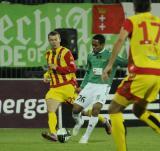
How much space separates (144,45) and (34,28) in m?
9.45

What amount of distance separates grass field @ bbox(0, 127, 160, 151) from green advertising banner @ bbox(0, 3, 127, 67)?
186cm

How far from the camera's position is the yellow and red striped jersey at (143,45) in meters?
9.77

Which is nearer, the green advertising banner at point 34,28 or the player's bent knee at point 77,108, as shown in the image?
the player's bent knee at point 77,108

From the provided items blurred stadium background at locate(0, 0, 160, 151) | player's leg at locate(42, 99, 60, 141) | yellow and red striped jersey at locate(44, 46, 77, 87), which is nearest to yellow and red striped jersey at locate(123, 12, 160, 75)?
player's leg at locate(42, 99, 60, 141)

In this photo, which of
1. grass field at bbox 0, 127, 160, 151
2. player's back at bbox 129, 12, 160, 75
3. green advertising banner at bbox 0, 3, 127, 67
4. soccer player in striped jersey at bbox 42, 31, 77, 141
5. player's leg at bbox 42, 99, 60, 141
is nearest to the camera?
player's back at bbox 129, 12, 160, 75

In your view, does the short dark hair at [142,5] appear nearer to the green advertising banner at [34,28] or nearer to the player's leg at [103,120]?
the player's leg at [103,120]

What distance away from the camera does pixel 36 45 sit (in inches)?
745

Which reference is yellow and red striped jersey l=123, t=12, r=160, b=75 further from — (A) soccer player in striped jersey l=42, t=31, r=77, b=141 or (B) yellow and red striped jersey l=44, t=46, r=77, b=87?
(B) yellow and red striped jersey l=44, t=46, r=77, b=87

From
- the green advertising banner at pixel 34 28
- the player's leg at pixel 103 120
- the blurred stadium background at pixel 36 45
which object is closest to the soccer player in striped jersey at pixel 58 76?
the player's leg at pixel 103 120

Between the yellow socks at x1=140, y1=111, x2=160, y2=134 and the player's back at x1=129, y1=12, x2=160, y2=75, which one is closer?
Answer: the player's back at x1=129, y1=12, x2=160, y2=75

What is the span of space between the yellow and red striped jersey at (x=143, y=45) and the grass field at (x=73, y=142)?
316cm

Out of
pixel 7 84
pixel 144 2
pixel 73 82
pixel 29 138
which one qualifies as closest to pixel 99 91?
pixel 73 82

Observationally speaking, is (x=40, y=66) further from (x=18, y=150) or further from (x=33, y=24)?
(x=18, y=150)

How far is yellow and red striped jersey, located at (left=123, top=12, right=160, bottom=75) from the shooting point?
977 centimetres
